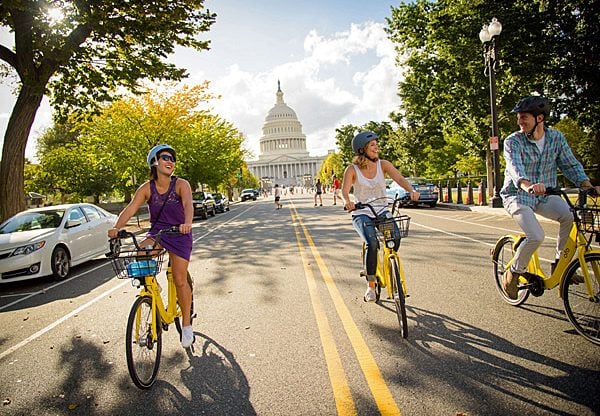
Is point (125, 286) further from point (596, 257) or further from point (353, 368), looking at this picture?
point (596, 257)

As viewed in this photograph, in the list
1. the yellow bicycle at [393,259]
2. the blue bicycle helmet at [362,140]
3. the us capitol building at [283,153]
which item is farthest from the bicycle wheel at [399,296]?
the us capitol building at [283,153]

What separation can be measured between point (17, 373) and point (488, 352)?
4337 mm

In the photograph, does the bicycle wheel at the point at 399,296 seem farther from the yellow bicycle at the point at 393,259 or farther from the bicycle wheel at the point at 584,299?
the bicycle wheel at the point at 584,299

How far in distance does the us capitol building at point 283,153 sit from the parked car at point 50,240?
148 meters

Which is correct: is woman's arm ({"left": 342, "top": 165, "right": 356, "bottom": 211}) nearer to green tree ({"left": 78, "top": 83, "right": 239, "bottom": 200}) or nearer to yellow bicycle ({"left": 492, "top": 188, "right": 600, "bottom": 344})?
yellow bicycle ({"left": 492, "top": 188, "right": 600, "bottom": 344})

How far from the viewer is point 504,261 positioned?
5.28m

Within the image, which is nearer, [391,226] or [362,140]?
[391,226]

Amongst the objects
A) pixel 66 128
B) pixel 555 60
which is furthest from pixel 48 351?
pixel 66 128

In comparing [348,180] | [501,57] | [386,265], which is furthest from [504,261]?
[501,57]

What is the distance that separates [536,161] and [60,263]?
8852 mm

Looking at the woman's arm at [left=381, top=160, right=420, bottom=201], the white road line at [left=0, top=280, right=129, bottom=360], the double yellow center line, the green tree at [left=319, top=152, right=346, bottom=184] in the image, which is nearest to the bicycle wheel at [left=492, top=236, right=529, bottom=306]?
the woman's arm at [left=381, top=160, right=420, bottom=201]

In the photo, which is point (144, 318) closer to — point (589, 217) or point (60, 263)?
point (589, 217)

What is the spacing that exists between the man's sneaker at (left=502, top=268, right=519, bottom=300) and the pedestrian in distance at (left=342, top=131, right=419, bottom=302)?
50.8 inches

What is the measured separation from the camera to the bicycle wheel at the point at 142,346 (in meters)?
3.42
